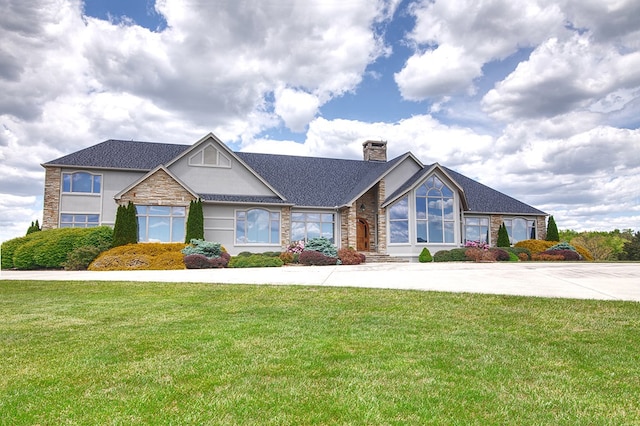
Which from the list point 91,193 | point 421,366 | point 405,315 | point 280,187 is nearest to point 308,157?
point 280,187

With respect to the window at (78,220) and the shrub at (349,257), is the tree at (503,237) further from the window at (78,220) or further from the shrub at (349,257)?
the window at (78,220)

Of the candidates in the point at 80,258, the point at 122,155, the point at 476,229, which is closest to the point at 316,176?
the point at 476,229

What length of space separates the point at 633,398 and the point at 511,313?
3.78m

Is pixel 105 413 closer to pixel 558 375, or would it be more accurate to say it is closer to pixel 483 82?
pixel 558 375

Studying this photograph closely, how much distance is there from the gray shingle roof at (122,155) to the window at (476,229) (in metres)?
19.6

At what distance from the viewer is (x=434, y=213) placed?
26.8 meters

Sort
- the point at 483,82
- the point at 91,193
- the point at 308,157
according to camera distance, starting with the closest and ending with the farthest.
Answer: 1. the point at 483,82
2. the point at 91,193
3. the point at 308,157

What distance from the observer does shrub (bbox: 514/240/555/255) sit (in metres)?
28.2

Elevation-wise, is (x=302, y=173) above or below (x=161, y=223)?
above

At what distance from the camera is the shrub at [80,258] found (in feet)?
65.0

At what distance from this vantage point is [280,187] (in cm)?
2888

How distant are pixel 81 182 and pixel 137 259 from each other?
8961mm

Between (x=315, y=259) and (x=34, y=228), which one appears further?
(x=34, y=228)

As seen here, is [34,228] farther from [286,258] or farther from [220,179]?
[286,258]
